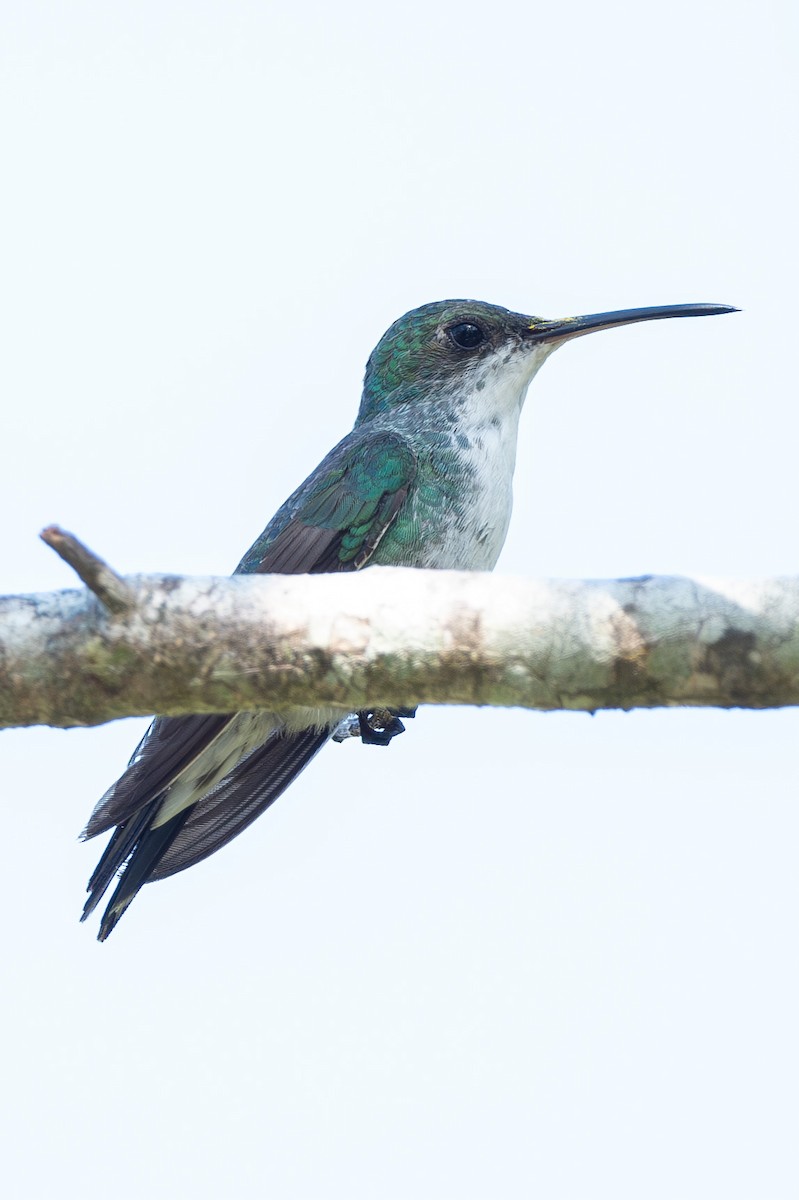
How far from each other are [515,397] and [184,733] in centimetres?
292

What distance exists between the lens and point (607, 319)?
809 centimetres

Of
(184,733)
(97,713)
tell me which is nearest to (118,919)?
(184,733)

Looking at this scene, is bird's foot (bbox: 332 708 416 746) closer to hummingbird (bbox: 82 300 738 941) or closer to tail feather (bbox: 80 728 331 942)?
hummingbird (bbox: 82 300 738 941)

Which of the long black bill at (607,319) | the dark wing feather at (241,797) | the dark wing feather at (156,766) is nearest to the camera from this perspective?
the dark wing feather at (156,766)

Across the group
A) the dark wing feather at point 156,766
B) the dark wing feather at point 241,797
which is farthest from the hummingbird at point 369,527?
the dark wing feather at point 156,766

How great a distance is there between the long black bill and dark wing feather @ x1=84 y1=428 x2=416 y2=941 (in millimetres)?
1175

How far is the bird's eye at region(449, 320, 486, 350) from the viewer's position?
8.08 metres

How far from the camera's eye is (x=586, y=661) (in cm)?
362

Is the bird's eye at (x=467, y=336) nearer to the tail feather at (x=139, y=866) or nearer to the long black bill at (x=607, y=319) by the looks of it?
the long black bill at (x=607, y=319)

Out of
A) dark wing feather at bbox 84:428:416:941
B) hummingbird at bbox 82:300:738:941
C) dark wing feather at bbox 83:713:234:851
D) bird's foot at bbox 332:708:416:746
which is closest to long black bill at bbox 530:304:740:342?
hummingbird at bbox 82:300:738:941

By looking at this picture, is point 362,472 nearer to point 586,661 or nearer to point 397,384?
point 397,384

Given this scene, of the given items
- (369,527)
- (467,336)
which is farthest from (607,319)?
(369,527)

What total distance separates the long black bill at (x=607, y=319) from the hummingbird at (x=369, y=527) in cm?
1

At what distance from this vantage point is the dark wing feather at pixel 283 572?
22.1 feet
